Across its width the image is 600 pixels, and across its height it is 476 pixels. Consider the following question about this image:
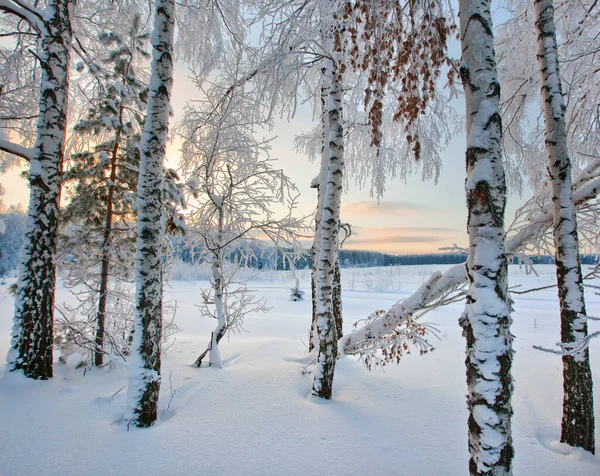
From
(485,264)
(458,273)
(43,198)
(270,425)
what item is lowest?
(270,425)

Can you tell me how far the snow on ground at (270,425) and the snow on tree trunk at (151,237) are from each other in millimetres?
361

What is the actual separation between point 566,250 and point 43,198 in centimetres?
642

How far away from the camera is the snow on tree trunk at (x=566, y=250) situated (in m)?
3.04

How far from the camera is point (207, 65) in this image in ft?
16.2

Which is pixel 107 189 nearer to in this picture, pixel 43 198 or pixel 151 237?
pixel 43 198

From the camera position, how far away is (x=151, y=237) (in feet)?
10.9

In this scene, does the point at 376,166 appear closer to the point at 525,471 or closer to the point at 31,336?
the point at 525,471

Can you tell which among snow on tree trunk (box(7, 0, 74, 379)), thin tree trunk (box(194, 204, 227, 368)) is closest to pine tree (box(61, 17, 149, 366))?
snow on tree trunk (box(7, 0, 74, 379))

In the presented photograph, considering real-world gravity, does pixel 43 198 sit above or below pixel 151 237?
above

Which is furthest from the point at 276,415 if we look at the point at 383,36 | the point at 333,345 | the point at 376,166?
the point at 376,166

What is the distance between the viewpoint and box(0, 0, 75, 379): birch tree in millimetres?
4316

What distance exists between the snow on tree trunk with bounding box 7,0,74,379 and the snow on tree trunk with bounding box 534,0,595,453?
6.15 metres

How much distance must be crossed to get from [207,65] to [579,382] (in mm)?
6169

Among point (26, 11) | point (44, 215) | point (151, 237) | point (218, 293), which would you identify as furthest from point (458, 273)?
point (26, 11)
